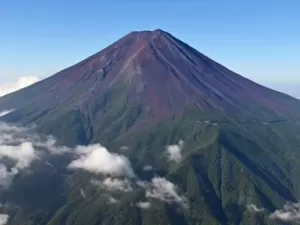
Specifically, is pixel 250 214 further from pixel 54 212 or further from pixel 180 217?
pixel 54 212

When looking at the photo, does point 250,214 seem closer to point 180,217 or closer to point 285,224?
point 285,224

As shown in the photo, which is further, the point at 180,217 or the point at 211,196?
the point at 211,196

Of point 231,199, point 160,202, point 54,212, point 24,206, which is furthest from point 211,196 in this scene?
point 24,206

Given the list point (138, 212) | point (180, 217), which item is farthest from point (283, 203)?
point (138, 212)

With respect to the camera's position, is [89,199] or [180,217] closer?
[180,217]

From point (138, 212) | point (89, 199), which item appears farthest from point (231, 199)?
point (89, 199)

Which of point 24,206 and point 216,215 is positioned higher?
point 24,206

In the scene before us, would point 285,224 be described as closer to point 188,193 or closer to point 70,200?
point 188,193

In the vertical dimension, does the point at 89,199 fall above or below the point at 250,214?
above
